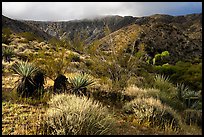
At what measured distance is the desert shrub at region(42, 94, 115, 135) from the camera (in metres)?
6.88

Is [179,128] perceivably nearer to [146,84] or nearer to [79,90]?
[79,90]

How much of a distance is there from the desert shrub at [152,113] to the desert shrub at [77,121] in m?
2.36

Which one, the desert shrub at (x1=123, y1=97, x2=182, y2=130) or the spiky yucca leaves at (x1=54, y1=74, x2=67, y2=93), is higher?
the spiky yucca leaves at (x1=54, y1=74, x2=67, y2=93)

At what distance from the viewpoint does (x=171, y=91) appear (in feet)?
50.4

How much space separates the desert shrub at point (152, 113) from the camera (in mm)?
9680

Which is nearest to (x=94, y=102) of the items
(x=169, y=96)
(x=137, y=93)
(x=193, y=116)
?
(x=137, y=93)

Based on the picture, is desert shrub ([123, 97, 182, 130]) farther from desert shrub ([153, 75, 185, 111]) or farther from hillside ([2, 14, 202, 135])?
desert shrub ([153, 75, 185, 111])

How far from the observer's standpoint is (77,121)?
702 centimetres

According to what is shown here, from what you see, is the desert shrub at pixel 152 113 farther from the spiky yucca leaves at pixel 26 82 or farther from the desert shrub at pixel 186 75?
the desert shrub at pixel 186 75

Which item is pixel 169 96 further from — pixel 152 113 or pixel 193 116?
pixel 152 113

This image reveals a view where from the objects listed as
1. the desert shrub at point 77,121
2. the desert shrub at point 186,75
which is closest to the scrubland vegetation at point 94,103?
the desert shrub at point 77,121

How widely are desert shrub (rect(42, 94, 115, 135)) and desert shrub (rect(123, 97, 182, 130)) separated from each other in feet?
7.74

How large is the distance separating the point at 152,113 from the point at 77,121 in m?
3.54

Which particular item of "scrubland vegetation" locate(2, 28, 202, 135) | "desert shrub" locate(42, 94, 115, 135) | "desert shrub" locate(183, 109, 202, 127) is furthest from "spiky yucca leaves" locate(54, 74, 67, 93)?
"desert shrub" locate(183, 109, 202, 127)
